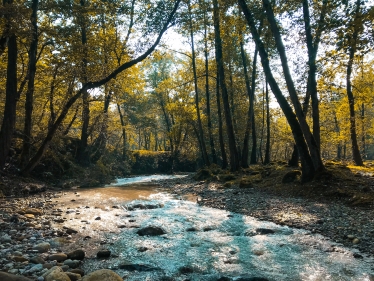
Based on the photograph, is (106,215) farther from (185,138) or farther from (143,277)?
(185,138)

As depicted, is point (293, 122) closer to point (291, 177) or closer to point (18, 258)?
point (291, 177)

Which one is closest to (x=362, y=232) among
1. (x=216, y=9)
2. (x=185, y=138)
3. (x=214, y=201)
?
(x=214, y=201)

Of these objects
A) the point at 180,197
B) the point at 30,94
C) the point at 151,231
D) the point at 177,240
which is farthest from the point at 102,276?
the point at 30,94

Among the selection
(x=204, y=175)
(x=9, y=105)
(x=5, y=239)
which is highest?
(x=9, y=105)

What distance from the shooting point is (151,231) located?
715cm

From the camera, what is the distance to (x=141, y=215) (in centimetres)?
927

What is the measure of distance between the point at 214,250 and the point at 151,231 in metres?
1.88

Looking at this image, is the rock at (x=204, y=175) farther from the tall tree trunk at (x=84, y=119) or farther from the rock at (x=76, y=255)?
the rock at (x=76, y=255)

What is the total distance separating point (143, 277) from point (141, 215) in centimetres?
469

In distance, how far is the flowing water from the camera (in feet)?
15.7

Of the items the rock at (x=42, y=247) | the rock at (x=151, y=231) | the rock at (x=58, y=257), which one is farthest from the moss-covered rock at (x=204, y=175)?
the rock at (x=58, y=257)

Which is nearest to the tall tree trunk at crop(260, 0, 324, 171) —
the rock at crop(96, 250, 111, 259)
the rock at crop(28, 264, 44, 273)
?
the rock at crop(96, 250, 111, 259)

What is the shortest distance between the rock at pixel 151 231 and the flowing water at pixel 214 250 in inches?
5.9

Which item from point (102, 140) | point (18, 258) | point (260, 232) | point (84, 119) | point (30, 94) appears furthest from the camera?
point (102, 140)
